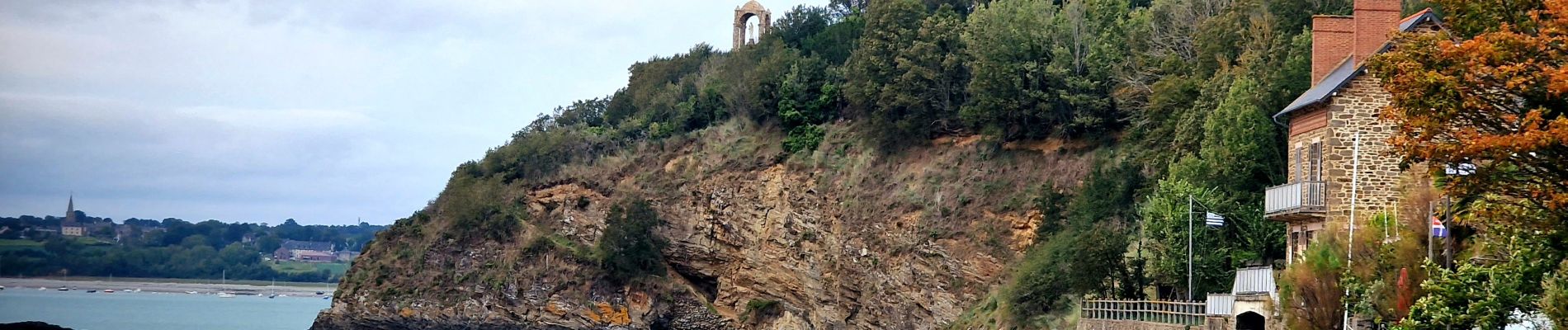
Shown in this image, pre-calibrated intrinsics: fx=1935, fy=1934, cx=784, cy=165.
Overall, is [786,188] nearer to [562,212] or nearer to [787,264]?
[787,264]

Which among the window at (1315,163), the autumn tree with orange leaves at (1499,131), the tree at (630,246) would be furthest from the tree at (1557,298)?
the tree at (630,246)

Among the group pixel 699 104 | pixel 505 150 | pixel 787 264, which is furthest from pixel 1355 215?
pixel 505 150

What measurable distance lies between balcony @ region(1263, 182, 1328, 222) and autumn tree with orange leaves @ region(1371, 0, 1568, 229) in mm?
11807

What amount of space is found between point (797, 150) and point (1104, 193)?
23.0 metres

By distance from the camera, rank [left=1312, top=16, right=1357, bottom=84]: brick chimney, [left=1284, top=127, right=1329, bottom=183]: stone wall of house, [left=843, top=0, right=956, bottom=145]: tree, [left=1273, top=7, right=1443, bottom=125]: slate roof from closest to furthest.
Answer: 1. [left=1273, top=7, right=1443, bottom=125]: slate roof
2. [left=1284, top=127, right=1329, bottom=183]: stone wall of house
3. [left=1312, top=16, right=1357, bottom=84]: brick chimney
4. [left=843, top=0, right=956, bottom=145]: tree

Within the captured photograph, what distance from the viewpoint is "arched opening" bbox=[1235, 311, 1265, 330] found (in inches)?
1608

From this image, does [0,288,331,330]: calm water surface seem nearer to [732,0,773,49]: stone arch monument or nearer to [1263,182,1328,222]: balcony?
[732,0,773,49]: stone arch monument

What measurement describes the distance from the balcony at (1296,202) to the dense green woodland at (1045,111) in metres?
3.82

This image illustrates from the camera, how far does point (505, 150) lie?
304ft

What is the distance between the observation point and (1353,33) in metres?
41.7

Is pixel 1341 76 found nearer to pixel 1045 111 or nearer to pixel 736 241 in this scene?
pixel 1045 111

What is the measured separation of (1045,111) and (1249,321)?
1110 inches

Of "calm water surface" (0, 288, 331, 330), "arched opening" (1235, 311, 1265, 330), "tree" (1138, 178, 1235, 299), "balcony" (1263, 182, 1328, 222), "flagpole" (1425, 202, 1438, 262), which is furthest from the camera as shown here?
"calm water surface" (0, 288, 331, 330)

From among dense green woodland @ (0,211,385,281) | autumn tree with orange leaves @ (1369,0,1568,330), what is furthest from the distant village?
autumn tree with orange leaves @ (1369,0,1568,330)
